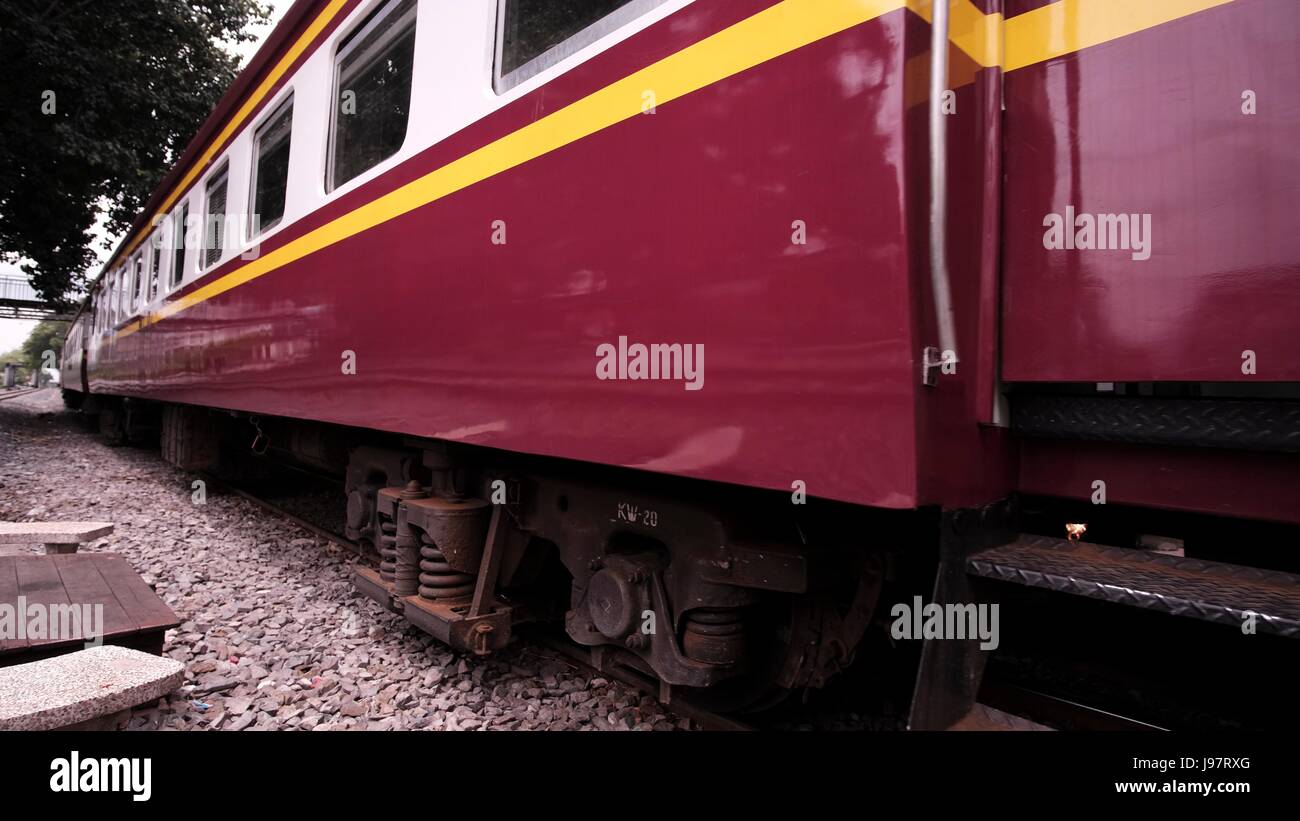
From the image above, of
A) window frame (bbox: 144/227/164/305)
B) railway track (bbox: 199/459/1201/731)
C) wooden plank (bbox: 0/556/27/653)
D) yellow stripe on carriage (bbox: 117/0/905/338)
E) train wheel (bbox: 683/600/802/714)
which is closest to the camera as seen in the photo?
yellow stripe on carriage (bbox: 117/0/905/338)

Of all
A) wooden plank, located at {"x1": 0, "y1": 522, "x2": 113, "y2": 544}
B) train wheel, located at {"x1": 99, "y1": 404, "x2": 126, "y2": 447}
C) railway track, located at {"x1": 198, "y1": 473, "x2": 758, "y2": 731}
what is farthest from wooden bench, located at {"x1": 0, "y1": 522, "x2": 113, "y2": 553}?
train wheel, located at {"x1": 99, "y1": 404, "x2": 126, "y2": 447}

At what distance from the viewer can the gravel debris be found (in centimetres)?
258

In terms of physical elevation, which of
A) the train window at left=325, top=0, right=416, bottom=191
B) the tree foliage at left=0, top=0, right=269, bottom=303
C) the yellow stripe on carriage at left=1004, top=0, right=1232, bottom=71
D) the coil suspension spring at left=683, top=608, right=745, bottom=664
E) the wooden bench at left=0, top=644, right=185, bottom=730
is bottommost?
the wooden bench at left=0, top=644, right=185, bottom=730

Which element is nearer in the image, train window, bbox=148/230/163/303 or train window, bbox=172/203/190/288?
train window, bbox=172/203/190/288

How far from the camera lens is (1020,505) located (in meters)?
1.72

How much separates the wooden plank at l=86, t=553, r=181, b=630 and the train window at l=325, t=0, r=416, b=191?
2.00 m

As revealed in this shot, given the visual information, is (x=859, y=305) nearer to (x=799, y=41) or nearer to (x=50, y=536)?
(x=799, y=41)

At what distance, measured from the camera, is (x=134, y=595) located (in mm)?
3131

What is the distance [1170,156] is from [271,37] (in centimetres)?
456

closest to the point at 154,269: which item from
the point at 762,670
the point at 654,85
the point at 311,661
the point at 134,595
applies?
the point at 134,595

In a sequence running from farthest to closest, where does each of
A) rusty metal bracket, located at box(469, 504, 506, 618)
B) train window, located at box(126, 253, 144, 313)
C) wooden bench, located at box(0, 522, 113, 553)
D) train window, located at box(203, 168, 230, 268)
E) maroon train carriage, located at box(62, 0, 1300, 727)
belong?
1. train window, located at box(126, 253, 144, 313)
2. train window, located at box(203, 168, 230, 268)
3. wooden bench, located at box(0, 522, 113, 553)
4. rusty metal bracket, located at box(469, 504, 506, 618)
5. maroon train carriage, located at box(62, 0, 1300, 727)

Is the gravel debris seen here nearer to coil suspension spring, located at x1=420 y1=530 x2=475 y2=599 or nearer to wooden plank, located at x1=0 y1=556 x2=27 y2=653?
coil suspension spring, located at x1=420 y1=530 x2=475 y2=599

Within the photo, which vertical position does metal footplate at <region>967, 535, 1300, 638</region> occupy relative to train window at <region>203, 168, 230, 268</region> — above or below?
below

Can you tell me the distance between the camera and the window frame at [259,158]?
3972 mm
